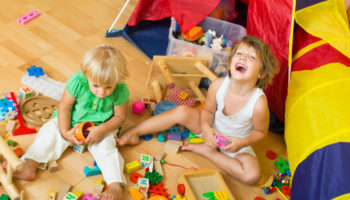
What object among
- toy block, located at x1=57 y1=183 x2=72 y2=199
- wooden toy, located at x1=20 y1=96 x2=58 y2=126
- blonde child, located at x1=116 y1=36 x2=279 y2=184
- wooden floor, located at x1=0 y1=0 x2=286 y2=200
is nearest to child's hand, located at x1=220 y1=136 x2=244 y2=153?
blonde child, located at x1=116 y1=36 x2=279 y2=184

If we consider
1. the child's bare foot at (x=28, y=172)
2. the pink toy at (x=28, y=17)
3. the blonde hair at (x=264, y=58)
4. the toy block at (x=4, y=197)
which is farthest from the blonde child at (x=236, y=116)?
the pink toy at (x=28, y=17)

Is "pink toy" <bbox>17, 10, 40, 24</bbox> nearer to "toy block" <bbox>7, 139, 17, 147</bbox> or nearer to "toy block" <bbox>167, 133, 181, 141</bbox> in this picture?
"toy block" <bbox>7, 139, 17, 147</bbox>

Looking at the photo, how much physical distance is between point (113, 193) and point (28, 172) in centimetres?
28

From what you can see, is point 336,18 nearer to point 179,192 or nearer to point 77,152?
point 179,192

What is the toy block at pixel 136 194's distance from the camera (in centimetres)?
117

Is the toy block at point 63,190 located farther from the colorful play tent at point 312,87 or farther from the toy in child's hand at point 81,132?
the colorful play tent at point 312,87

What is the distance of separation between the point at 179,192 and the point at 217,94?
394 mm

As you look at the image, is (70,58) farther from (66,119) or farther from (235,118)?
(235,118)

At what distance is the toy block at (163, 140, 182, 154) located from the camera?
1.36 meters

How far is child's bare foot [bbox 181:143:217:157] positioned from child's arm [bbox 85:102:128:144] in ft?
0.93

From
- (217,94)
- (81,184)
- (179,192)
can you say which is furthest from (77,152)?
(217,94)

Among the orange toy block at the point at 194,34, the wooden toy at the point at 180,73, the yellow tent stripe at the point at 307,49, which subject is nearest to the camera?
the yellow tent stripe at the point at 307,49

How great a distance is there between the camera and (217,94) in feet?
4.36

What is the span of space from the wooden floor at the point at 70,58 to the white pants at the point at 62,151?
0.16 feet
